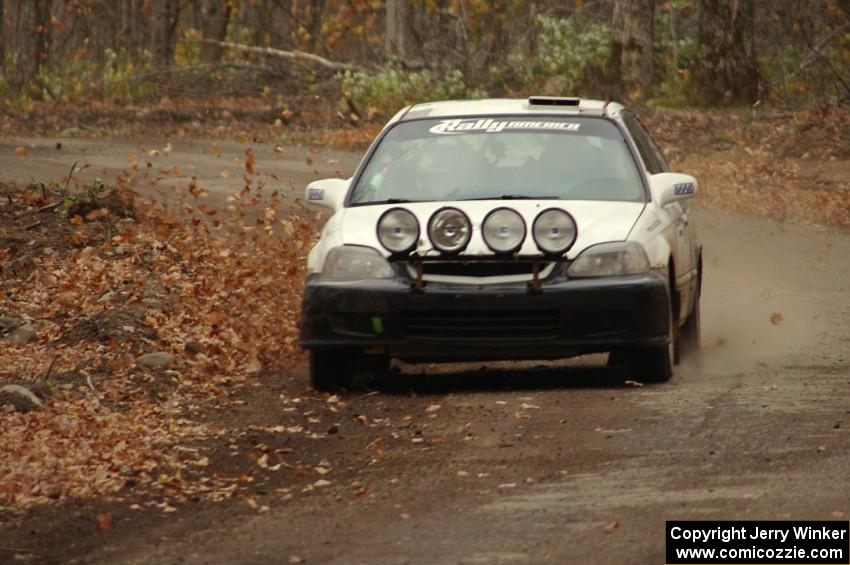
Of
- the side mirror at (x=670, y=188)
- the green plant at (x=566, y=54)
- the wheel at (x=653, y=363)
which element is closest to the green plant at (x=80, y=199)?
the side mirror at (x=670, y=188)

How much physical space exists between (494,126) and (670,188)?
1.08m

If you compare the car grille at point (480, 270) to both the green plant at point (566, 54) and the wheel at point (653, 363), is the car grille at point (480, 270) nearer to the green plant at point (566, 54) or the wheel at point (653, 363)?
the wheel at point (653, 363)

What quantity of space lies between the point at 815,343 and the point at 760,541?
5.58 meters

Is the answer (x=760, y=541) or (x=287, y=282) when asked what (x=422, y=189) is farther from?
(x=760, y=541)

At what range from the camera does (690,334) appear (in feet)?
36.2

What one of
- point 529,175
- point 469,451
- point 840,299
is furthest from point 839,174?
A: point 469,451

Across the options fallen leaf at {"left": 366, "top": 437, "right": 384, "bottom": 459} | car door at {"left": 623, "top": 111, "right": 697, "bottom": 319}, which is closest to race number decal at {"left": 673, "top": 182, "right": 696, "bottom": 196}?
car door at {"left": 623, "top": 111, "right": 697, "bottom": 319}

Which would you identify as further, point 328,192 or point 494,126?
point 494,126

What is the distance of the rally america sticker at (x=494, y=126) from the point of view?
10.3 meters

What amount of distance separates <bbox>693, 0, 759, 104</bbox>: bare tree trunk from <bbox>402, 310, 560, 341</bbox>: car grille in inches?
732

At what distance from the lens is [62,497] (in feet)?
23.1

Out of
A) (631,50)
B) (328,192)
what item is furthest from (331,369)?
(631,50)

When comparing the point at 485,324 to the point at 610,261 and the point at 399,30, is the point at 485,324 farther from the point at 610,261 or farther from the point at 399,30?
the point at 399,30

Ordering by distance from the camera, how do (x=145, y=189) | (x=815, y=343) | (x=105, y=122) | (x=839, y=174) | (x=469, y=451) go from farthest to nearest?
(x=105, y=122) < (x=839, y=174) < (x=145, y=189) < (x=815, y=343) < (x=469, y=451)
